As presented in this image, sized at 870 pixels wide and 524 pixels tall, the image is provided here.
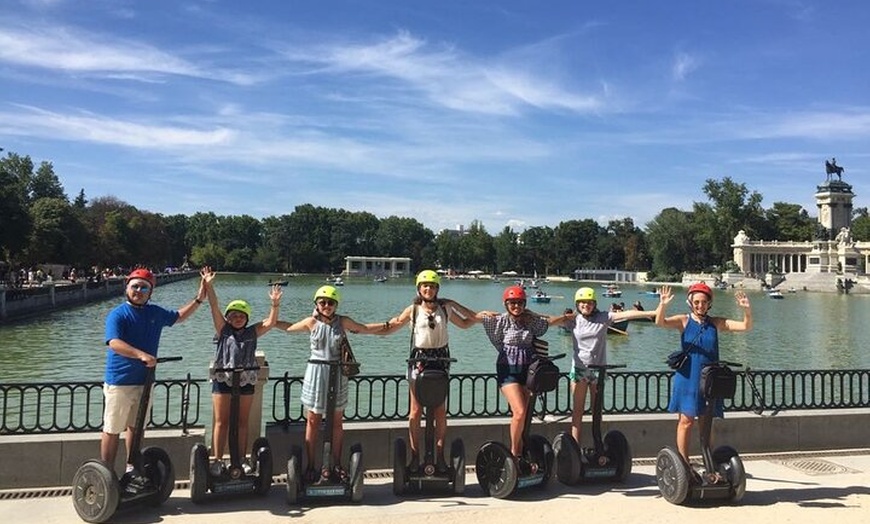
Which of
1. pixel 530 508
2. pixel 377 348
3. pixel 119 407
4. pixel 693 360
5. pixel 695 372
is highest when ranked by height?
pixel 693 360

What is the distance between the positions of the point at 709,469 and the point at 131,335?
5077 millimetres

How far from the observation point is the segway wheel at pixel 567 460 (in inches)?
268

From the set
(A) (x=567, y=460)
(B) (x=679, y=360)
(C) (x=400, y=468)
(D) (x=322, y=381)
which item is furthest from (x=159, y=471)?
(B) (x=679, y=360)

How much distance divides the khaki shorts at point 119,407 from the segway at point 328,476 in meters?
1.38

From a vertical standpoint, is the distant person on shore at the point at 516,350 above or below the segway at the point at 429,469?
above

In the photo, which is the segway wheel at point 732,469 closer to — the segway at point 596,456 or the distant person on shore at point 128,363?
the segway at point 596,456

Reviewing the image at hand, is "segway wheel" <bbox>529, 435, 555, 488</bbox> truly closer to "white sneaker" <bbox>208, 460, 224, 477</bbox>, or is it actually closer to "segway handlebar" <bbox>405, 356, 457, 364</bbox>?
"segway handlebar" <bbox>405, 356, 457, 364</bbox>

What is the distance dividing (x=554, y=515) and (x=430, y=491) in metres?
1.15

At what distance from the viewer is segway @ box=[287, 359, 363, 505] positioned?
242 inches

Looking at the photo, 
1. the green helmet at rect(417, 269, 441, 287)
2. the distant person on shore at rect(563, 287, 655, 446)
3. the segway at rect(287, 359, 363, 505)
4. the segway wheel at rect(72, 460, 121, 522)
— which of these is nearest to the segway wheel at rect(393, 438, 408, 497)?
the segway at rect(287, 359, 363, 505)

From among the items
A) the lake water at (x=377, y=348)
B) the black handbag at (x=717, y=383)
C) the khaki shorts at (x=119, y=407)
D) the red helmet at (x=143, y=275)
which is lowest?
the lake water at (x=377, y=348)

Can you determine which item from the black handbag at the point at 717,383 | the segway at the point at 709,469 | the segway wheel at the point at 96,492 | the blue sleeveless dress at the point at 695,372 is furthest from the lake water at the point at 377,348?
the black handbag at the point at 717,383

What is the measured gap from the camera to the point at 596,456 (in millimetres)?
6961

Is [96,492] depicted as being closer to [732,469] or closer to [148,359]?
[148,359]
